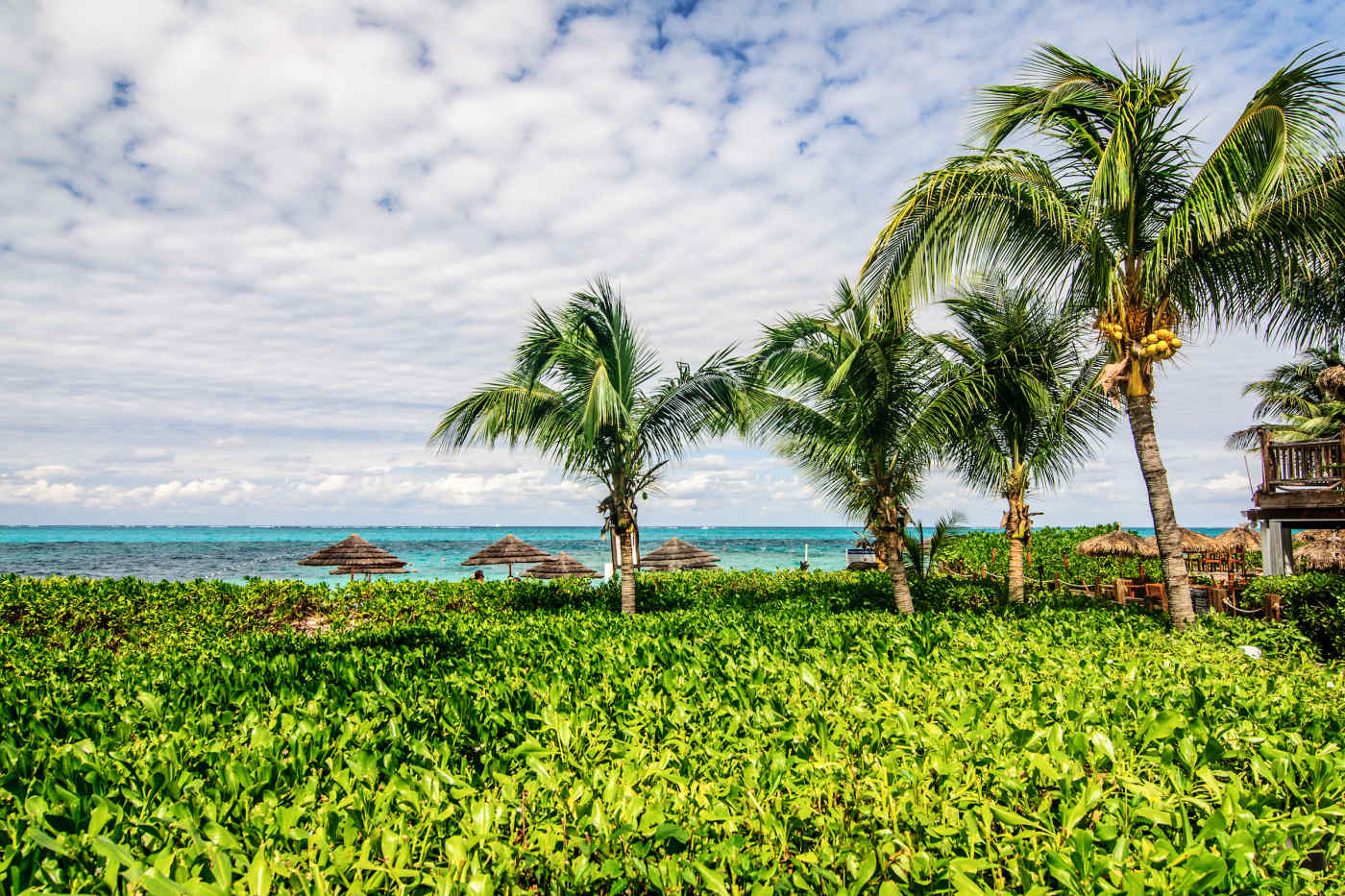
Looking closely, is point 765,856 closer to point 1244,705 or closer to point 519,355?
point 1244,705

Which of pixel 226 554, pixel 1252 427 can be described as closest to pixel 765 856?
pixel 1252 427

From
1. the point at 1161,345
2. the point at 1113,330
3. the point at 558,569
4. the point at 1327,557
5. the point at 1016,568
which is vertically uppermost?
the point at 1113,330

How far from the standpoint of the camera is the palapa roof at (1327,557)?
1873 centimetres

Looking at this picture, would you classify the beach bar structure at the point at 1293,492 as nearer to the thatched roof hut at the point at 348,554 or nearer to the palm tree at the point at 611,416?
the palm tree at the point at 611,416

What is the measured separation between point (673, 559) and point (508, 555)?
17.4ft

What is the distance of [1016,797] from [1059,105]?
7.86 metres

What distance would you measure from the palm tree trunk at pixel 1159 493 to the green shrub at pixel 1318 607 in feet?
8.61

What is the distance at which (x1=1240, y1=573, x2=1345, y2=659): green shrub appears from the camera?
9875mm

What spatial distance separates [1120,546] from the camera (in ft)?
70.4

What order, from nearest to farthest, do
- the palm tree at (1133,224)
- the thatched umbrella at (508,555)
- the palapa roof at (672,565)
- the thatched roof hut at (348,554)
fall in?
the palm tree at (1133,224)
the thatched roof hut at (348,554)
the thatched umbrella at (508,555)
the palapa roof at (672,565)

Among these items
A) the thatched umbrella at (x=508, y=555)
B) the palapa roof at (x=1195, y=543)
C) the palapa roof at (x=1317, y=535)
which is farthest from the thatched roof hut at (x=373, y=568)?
the palapa roof at (x=1317, y=535)

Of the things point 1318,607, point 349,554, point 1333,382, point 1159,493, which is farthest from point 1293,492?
point 349,554

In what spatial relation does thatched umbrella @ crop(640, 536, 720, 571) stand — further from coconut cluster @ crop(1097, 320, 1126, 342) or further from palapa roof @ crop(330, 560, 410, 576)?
coconut cluster @ crop(1097, 320, 1126, 342)

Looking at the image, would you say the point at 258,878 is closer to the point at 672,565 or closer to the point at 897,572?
the point at 897,572
